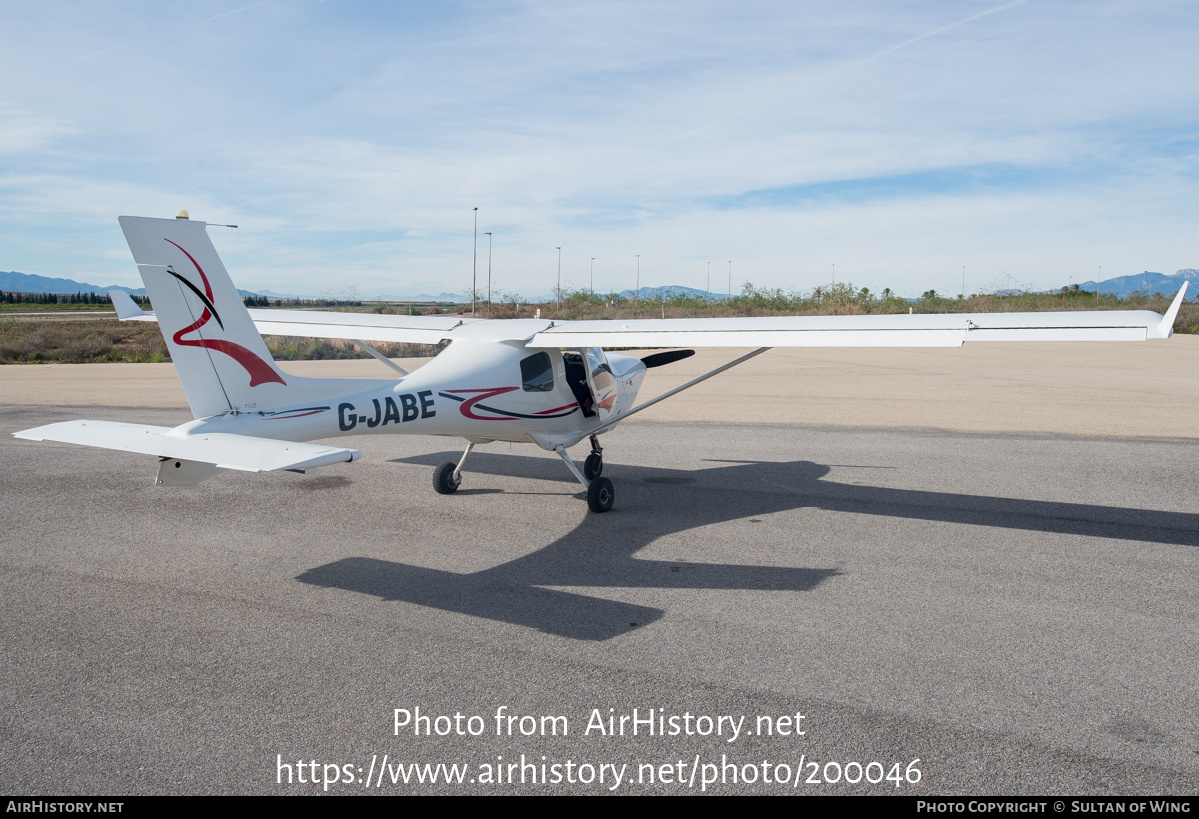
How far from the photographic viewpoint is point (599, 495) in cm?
888

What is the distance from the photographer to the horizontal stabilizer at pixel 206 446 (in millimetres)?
5223

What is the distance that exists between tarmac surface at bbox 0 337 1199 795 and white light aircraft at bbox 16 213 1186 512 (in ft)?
3.71

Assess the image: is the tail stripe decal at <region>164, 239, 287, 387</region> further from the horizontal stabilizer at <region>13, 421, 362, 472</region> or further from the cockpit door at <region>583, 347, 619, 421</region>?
the cockpit door at <region>583, 347, 619, 421</region>

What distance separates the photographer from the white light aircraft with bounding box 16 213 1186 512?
605cm

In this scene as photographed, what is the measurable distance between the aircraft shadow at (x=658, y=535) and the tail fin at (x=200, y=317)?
1670mm

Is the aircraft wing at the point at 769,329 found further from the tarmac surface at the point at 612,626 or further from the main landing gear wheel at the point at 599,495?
the tarmac surface at the point at 612,626

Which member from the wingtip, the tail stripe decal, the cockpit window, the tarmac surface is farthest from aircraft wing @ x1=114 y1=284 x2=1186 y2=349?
the tail stripe decal

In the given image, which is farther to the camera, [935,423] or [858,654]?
[935,423]

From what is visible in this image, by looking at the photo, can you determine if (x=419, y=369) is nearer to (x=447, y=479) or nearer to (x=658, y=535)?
(x=447, y=479)

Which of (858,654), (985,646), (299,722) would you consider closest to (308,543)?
(299,722)

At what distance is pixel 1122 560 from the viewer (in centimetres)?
714

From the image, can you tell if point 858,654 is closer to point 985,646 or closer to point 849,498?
point 985,646

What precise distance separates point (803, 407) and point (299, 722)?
14.7 metres

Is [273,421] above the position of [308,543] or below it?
above
